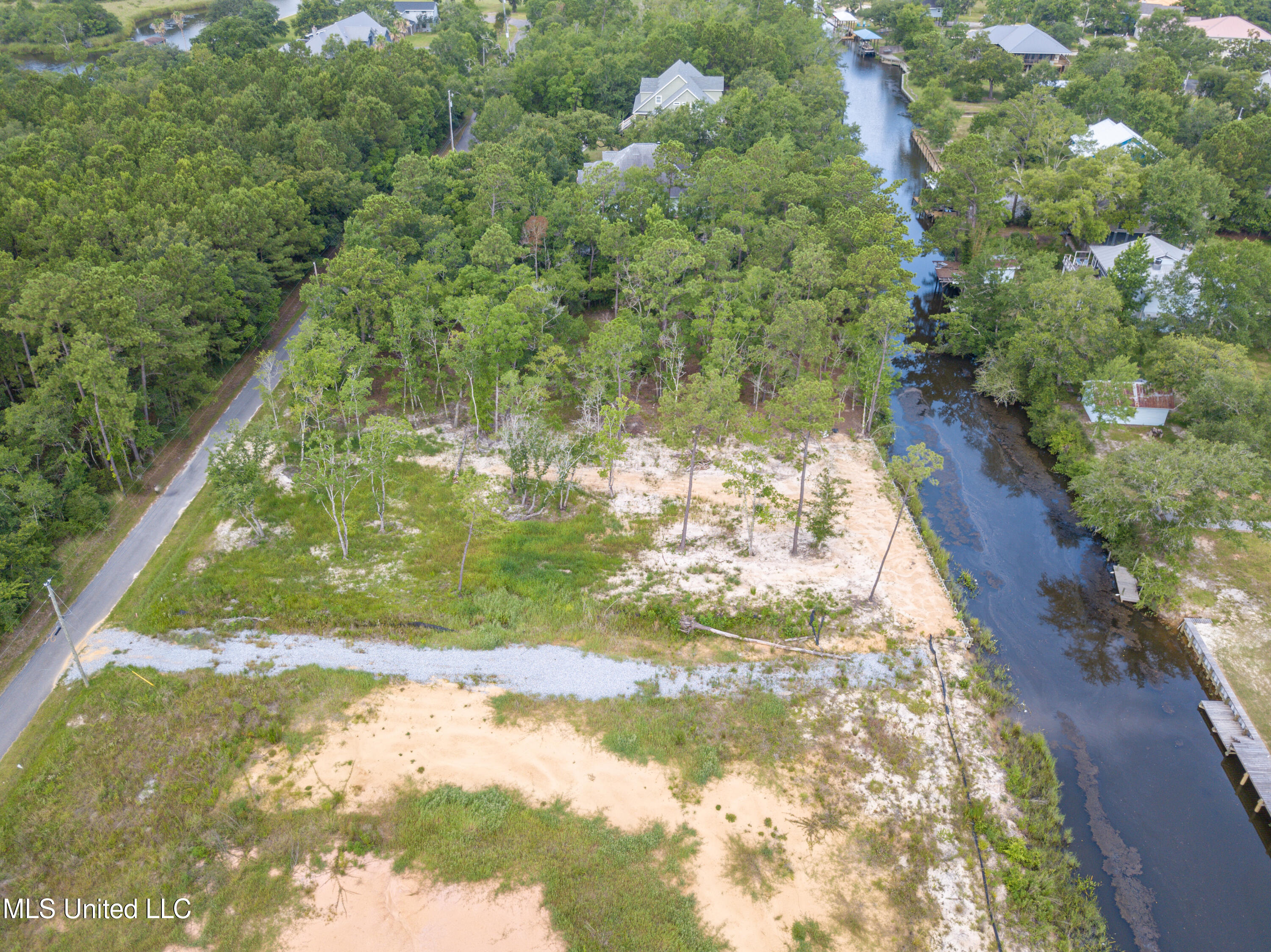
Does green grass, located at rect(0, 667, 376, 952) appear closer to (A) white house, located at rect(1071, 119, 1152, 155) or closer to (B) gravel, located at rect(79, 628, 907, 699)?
(B) gravel, located at rect(79, 628, 907, 699)

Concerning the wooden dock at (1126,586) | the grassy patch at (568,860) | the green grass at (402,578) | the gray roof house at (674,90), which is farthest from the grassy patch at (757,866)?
the gray roof house at (674,90)

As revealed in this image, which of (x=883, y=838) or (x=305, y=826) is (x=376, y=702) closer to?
(x=305, y=826)

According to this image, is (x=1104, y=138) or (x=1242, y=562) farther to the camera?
(x=1104, y=138)

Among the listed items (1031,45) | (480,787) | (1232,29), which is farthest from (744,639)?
(1232,29)

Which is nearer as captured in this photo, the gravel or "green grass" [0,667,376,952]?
"green grass" [0,667,376,952]

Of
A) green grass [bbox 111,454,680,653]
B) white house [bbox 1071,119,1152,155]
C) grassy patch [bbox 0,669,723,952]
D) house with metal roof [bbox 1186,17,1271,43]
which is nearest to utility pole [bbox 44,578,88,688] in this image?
grassy patch [bbox 0,669,723,952]

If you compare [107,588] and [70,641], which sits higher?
[70,641]

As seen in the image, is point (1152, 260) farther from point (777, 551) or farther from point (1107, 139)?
point (777, 551)
